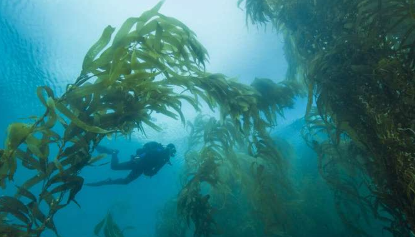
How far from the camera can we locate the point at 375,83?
258 centimetres

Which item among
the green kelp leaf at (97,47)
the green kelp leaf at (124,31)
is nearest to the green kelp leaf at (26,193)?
the green kelp leaf at (97,47)

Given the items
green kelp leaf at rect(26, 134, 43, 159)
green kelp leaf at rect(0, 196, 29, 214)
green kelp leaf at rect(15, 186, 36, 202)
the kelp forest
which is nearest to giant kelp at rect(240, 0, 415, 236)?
the kelp forest

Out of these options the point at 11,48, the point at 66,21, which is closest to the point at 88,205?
the point at 11,48

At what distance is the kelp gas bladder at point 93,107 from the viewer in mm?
1898

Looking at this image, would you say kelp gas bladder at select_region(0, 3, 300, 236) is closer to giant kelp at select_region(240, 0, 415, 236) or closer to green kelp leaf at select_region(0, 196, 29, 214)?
green kelp leaf at select_region(0, 196, 29, 214)

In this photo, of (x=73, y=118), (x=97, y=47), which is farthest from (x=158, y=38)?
(x=73, y=118)

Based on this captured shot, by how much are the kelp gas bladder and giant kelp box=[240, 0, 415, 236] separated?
1.86 metres

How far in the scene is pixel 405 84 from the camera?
225 centimetres

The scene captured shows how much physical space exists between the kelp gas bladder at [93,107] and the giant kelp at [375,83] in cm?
186

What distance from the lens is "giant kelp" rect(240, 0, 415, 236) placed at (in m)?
2.10

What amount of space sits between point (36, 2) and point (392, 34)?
1286 cm

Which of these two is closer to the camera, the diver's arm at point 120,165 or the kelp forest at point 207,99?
the kelp forest at point 207,99

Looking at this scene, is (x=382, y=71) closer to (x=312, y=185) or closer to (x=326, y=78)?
(x=326, y=78)

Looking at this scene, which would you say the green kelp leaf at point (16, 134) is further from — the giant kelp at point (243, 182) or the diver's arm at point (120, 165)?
the diver's arm at point (120, 165)
